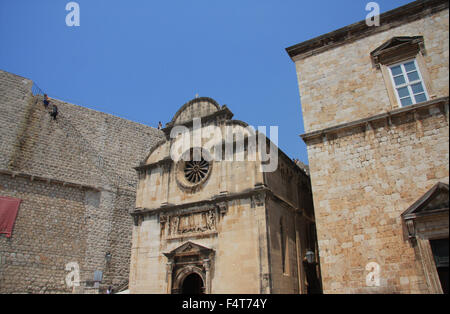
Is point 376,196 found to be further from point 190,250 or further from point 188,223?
point 188,223

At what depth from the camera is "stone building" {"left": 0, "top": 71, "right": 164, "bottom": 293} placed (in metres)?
16.6

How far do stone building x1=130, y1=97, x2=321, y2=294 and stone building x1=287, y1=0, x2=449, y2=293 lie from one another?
2407 mm

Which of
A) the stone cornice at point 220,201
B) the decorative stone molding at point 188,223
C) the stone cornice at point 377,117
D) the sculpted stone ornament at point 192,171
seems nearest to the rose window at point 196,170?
the sculpted stone ornament at point 192,171

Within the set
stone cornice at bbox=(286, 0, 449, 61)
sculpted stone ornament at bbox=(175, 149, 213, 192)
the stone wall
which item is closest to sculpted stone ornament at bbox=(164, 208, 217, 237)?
sculpted stone ornament at bbox=(175, 149, 213, 192)

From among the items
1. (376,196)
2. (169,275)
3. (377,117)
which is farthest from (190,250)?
(377,117)

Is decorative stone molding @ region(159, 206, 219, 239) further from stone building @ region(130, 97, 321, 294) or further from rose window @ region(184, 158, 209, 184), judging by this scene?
rose window @ region(184, 158, 209, 184)

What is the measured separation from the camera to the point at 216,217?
507 inches

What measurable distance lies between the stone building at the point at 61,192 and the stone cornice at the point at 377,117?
13.0m

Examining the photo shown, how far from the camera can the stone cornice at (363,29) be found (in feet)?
33.0

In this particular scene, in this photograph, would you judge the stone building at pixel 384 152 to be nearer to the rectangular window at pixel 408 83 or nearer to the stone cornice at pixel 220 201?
the rectangular window at pixel 408 83

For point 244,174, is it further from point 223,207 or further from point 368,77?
point 368,77

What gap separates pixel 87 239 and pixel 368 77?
1642 cm

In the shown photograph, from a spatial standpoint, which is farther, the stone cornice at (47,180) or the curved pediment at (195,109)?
the stone cornice at (47,180)
